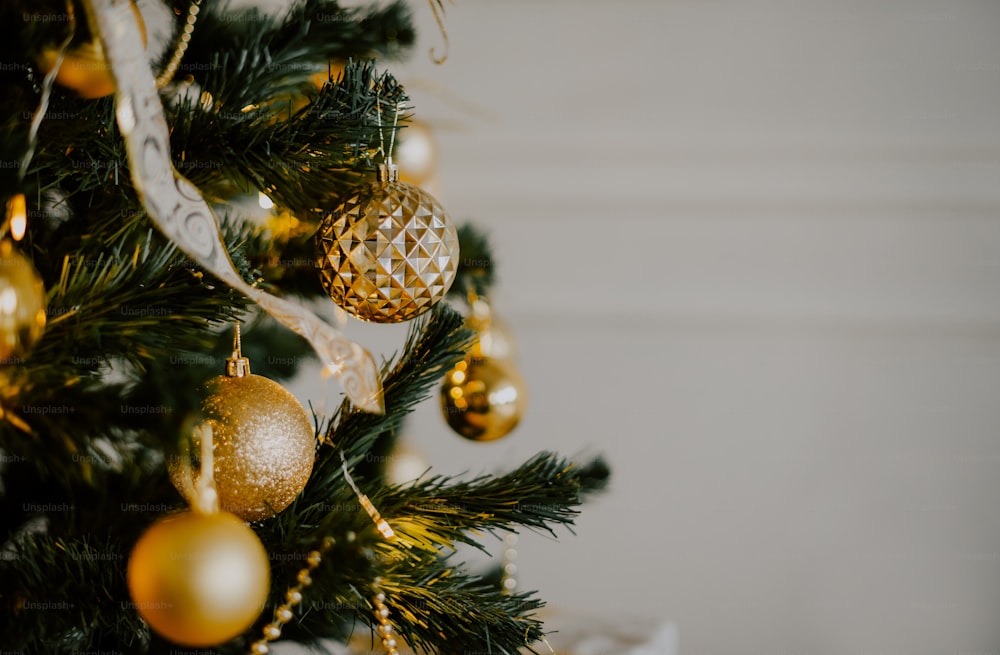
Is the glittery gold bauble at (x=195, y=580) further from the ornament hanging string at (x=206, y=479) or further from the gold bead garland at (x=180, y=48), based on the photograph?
the gold bead garland at (x=180, y=48)

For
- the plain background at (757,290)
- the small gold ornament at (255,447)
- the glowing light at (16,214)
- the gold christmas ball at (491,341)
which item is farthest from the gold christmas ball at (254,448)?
the plain background at (757,290)

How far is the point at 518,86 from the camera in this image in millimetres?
1280

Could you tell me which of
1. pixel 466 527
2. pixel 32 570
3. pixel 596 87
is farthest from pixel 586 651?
pixel 596 87

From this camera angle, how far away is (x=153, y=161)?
30cm

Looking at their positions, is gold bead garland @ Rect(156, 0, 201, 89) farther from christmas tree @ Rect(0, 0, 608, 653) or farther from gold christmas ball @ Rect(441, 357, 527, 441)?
gold christmas ball @ Rect(441, 357, 527, 441)

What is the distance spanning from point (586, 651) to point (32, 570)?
646 mm

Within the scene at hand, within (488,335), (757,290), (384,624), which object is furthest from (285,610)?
(757,290)

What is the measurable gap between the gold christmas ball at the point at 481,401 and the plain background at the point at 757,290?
0.56 meters

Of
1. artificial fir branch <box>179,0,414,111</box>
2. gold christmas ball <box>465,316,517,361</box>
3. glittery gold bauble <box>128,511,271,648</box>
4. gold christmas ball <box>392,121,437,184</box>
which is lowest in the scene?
glittery gold bauble <box>128,511,271,648</box>

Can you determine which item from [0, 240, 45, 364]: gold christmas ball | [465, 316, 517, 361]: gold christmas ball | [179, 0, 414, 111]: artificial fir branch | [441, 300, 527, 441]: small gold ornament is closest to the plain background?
[465, 316, 517, 361]: gold christmas ball

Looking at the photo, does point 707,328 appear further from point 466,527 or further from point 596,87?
point 466,527

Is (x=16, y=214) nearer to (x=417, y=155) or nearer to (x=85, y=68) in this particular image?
(x=85, y=68)

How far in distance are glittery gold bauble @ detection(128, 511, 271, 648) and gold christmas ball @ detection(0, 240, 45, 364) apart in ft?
0.28

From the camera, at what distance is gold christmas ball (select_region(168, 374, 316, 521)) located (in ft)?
1.18
